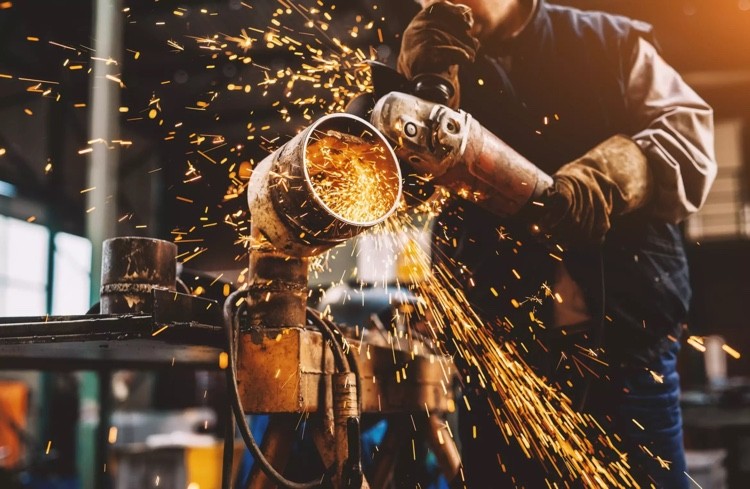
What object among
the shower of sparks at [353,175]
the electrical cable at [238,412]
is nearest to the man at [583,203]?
the shower of sparks at [353,175]

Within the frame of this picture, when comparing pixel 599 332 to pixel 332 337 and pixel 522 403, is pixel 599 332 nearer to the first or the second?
pixel 522 403

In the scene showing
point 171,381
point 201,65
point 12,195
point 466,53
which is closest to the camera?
point 466,53

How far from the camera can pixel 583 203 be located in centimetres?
211

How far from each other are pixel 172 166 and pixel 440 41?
32.5 feet

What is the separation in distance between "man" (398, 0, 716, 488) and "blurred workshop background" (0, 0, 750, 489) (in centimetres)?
21

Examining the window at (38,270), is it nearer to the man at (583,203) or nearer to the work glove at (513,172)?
the man at (583,203)

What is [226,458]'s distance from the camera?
4.13 feet

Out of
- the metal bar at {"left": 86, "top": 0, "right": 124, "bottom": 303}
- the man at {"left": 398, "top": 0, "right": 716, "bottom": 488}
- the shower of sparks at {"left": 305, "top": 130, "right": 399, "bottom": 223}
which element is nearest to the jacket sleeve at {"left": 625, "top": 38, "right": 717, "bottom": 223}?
the man at {"left": 398, "top": 0, "right": 716, "bottom": 488}

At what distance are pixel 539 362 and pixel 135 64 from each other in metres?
7.05

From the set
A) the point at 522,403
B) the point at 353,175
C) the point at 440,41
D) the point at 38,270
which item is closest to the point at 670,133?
the point at 440,41

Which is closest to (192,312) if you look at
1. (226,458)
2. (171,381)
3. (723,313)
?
(226,458)

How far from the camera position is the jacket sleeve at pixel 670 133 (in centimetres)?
220

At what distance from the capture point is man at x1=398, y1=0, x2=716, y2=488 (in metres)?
A: 2.13

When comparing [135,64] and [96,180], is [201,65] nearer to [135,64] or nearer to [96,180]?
[135,64]
